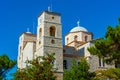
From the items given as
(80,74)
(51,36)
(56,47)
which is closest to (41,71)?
(80,74)


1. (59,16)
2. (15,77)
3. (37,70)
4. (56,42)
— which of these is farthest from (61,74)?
(37,70)

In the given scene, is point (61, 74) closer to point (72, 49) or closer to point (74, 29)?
point (72, 49)

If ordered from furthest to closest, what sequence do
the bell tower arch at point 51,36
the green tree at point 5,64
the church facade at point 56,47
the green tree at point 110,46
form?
1. the church facade at point 56,47
2. the bell tower arch at point 51,36
3. the green tree at point 5,64
4. the green tree at point 110,46

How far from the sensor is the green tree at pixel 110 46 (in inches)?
1038

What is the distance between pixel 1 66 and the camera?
3888 centimetres

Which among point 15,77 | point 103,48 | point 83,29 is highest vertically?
point 83,29

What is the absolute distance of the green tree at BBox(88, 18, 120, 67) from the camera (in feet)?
86.5

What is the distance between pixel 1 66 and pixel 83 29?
2118 cm

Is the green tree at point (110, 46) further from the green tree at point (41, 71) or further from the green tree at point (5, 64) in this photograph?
the green tree at point (5, 64)

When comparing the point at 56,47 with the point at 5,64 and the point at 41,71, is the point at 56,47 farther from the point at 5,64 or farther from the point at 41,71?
the point at 41,71

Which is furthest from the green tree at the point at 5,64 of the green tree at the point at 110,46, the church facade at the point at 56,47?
the green tree at the point at 110,46

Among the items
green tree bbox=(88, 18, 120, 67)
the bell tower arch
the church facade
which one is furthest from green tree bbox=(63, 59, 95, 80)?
the bell tower arch

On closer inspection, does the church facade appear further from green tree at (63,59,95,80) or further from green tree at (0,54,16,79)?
green tree at (63,59,95,80)

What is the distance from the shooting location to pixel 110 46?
2684 centimetres
